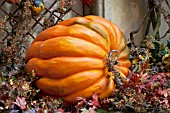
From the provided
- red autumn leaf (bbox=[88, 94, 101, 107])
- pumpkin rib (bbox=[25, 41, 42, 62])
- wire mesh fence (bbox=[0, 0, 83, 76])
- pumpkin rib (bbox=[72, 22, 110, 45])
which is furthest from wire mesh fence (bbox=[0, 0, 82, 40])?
red autumn leaf (bbox=[88, 94, 101, 107])

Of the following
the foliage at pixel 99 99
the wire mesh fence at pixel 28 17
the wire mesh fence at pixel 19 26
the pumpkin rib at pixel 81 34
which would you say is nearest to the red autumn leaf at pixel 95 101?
the foliage at pixel 99 99

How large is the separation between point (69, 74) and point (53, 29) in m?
0.14

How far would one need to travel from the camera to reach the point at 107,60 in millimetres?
739

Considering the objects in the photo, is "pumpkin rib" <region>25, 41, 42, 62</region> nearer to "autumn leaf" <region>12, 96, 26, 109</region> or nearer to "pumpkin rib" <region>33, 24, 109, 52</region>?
"pumpkin rib" <region>33, 24, 109, 52</region>

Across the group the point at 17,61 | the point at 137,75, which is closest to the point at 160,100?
the point at 137,75

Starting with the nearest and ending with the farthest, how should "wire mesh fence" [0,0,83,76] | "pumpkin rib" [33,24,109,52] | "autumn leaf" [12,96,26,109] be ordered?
"autumn leaf" [12,96,26,109] < "pumpkin rib" [33,24,109,52] < "wire mesh fence" [0,0,83,76]

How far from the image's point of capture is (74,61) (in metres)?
0.73

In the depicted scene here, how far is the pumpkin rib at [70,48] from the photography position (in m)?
0.74

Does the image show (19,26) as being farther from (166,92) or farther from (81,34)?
(166,92)

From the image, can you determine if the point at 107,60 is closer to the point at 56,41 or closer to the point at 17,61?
the point at 56,41

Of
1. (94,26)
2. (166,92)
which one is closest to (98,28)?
(94,26)

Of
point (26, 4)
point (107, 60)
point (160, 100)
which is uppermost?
point (26, 4)

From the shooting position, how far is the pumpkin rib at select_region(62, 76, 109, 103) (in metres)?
0.73

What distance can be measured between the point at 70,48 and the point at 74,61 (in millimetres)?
33
